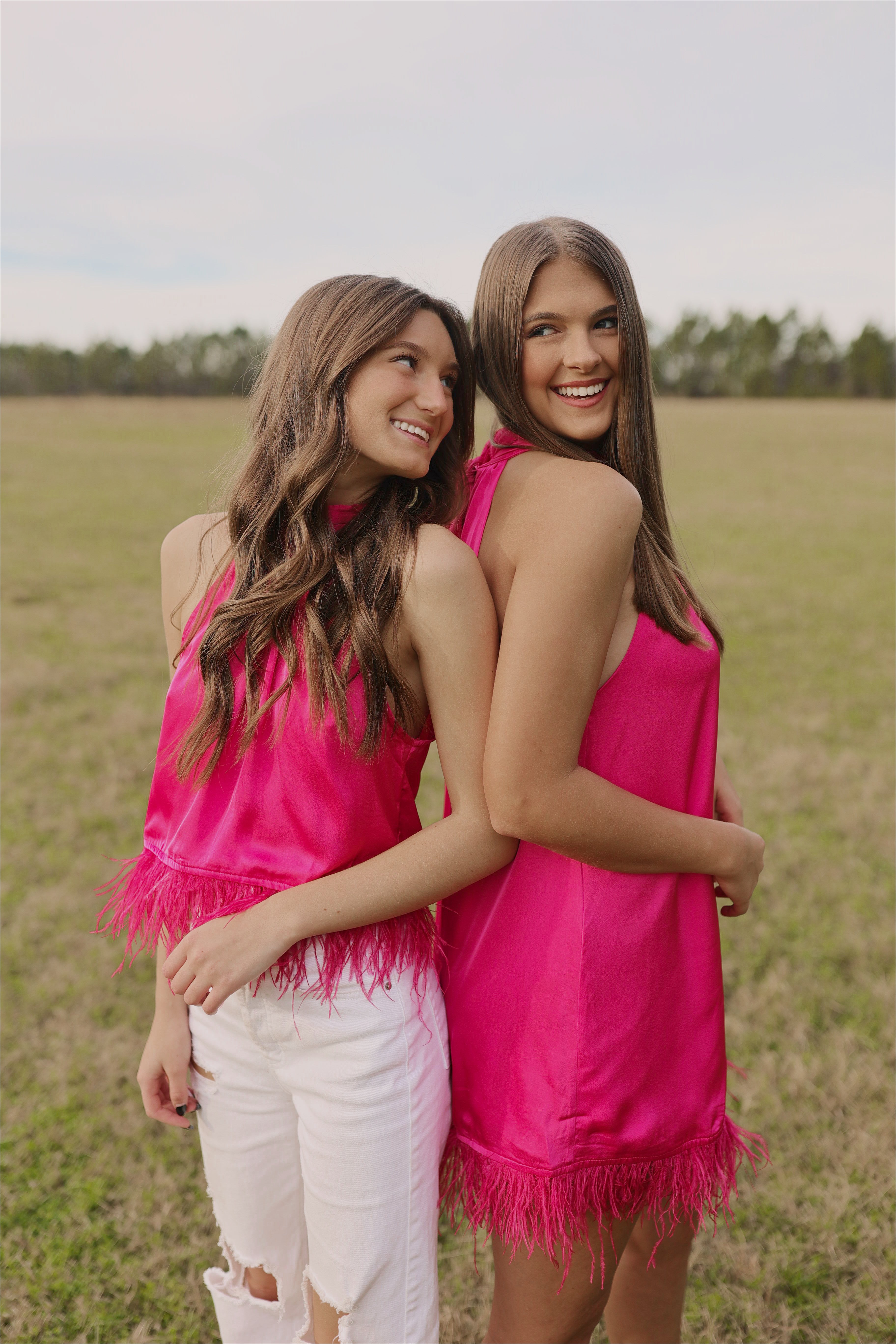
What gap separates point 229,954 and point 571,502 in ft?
2.62

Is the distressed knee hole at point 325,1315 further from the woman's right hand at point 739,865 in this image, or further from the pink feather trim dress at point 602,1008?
the woman's right hand at point 739,865

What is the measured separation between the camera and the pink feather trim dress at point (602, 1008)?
1479 millimetres

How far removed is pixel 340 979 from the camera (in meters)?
1.46

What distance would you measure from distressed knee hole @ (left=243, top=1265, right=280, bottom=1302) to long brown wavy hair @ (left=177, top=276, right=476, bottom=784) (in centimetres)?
91

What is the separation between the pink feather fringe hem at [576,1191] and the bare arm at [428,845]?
0.48m

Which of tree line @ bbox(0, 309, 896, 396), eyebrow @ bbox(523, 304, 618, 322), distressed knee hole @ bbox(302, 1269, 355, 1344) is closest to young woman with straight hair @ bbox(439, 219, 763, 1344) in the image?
eyebrow @ bbox(523, 304, 618, 322)

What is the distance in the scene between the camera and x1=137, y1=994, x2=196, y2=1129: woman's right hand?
62.4 inches

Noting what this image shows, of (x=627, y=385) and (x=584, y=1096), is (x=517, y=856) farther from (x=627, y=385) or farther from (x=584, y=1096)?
(x=627, y=385)

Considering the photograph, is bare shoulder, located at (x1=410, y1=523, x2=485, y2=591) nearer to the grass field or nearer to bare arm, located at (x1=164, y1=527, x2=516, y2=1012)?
bare arm, located at (x1=164, y1=527, x2=516, y2=1012)

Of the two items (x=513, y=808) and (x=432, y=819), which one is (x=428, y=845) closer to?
(x=513, y=808)

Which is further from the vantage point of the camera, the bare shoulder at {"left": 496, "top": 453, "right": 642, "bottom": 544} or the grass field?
the grass field

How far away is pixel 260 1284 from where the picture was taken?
5.67ft

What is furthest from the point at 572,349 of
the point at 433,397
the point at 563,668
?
the point at 563,668

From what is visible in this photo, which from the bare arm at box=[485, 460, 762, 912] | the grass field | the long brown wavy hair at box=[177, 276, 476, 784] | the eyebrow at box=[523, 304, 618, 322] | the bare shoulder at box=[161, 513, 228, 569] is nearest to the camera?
the bare arm at box=[485, 460, 762, 912]
